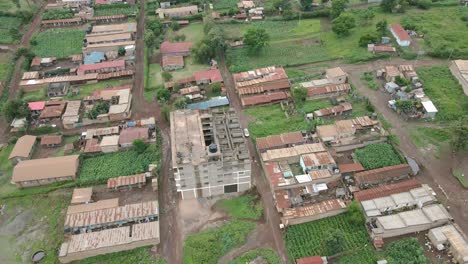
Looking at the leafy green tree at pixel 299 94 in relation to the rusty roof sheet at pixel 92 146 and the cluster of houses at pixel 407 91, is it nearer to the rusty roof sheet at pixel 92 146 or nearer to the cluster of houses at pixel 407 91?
the cluster of houses at pixel 407 91

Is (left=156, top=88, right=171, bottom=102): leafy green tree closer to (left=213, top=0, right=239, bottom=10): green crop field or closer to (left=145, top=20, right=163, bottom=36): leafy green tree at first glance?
(left=145, top=20, right=163, bottom=36): leafy green tree

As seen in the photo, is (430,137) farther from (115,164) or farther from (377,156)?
(115,164)

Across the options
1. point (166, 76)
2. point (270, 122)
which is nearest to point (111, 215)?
point (270, 122)

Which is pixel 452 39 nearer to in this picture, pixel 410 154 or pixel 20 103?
pixel 410 154

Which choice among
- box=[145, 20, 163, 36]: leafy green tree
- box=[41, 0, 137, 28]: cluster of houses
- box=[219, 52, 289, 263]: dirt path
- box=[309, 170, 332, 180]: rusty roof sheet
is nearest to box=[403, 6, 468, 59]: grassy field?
box=[309, 170, 332, 180]: rusty roof sheet

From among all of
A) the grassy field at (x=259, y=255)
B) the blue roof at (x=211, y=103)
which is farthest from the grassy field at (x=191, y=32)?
the grassy field at (x=259, y=255)

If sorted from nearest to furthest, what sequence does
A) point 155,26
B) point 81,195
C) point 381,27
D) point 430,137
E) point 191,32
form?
point 81,195, point 430,137, point 381,27, point 155,26, point 191,32

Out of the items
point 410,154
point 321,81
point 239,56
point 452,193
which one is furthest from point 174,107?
point 452,193
